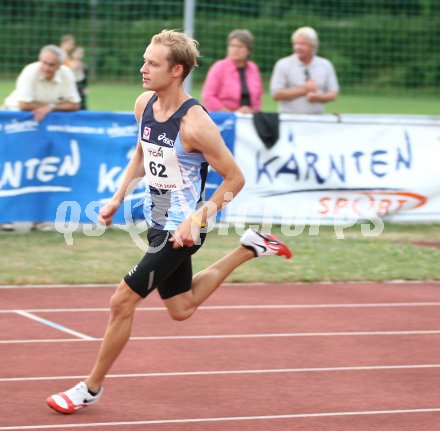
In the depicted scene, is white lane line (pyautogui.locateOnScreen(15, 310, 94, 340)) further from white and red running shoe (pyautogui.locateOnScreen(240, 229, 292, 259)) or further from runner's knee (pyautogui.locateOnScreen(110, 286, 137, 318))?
runner's knee (pyautogui.locateOnScreen(110, 286, 137, 318))

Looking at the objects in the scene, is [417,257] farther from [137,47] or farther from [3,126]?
[137,47]

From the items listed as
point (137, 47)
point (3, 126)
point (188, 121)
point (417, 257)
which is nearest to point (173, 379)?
point (188, 121)

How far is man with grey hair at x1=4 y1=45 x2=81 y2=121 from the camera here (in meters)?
11.5

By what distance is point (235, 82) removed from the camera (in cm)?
1222

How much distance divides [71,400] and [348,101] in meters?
23.7

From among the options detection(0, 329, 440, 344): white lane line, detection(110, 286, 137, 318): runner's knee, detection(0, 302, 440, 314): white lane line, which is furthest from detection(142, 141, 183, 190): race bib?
detection(0, 302, 440, 314): white lane line

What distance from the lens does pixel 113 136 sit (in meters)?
11.8

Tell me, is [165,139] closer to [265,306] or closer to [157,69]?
[157,69]

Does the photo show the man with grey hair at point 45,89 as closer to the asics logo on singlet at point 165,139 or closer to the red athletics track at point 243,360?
the red athletics track at point 243,360

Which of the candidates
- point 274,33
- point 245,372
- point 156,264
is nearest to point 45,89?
point 245,372

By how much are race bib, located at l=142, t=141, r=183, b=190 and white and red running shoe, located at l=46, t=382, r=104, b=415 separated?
1.15 meters

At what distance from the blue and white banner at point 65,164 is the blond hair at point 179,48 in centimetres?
548

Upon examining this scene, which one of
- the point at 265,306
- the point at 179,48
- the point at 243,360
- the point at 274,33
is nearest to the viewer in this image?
the point at 179,48

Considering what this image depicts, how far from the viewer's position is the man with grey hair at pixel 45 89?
1150 cm
